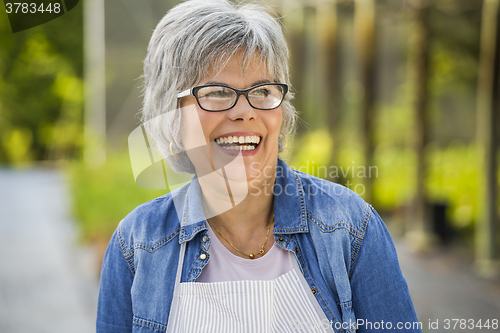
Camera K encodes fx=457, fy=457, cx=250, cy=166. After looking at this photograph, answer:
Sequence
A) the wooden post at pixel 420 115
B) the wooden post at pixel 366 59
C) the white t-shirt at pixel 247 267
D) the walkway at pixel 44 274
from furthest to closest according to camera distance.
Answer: the wooden post at pixel 366 59 → the wooden post at pixel 420 115 → the walkway at pixel 44 274 → the white t-shirt at pixel 247 267

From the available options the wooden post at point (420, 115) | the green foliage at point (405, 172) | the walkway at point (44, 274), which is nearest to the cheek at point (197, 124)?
the walkway at point (44, 274)

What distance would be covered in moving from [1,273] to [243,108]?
175 inches

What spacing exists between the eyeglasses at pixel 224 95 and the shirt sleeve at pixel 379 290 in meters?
0.52

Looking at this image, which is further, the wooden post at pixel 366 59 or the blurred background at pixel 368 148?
the wooden post at pixel 366 59

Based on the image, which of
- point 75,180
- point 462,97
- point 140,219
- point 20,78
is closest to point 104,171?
point 75,180

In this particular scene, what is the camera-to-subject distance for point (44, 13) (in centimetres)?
256

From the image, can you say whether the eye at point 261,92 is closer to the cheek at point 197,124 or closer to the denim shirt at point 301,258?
the cheek at point 197,124

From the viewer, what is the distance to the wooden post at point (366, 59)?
Answer: 207 inches

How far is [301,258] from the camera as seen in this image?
4.77 ft

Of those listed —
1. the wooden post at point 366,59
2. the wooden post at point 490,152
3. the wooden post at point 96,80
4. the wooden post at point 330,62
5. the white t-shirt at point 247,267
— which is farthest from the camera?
the wooden post at point 96,80

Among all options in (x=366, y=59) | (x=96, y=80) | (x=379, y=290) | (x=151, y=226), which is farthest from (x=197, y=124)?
(x=96, y=80)

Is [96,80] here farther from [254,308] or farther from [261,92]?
[254,308]

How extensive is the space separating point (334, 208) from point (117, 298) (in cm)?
77

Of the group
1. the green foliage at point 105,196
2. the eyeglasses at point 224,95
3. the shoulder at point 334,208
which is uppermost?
the eyeglasses at point 224,95
